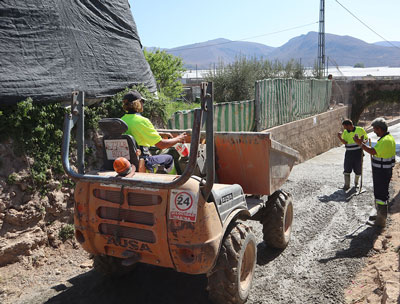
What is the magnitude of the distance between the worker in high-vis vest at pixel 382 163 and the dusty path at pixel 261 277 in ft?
1.25

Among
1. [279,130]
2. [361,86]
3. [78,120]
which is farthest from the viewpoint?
[361,86]

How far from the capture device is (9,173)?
5.12 meters

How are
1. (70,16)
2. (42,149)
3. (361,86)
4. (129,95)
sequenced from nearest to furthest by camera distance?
(129,95)
(42,149)
(70,16)
(361,86)

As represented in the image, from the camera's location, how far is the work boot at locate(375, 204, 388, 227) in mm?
6176

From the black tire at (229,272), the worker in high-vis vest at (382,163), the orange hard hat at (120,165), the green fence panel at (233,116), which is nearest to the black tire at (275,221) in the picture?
the black tire at (229,272)

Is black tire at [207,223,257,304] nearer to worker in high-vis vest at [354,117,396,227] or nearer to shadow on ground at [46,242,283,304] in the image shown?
shadow on ground at [46,242,283,304]

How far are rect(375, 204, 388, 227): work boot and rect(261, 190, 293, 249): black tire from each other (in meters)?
1.87

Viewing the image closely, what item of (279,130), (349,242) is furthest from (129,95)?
(279,130)

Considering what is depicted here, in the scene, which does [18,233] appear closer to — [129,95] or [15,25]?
[129,95]

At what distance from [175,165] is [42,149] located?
2203mm

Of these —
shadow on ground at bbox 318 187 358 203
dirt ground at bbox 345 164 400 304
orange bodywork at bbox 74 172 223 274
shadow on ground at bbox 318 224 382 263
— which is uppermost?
orange bodywork at bbox 74 172 223 274

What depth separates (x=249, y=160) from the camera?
4.71 m

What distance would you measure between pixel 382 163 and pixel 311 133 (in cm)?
929

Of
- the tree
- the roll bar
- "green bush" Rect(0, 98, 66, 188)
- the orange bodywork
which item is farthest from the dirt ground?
the tree
